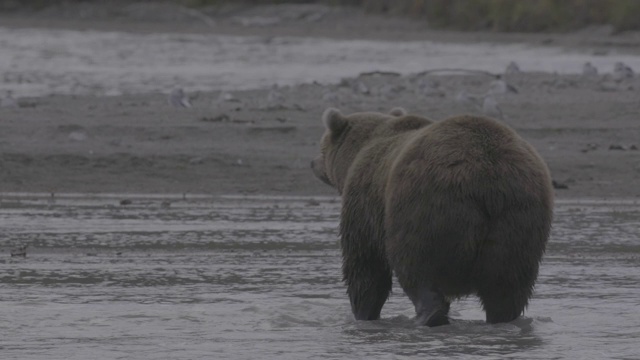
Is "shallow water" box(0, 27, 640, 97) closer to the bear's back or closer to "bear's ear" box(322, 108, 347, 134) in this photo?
"bear's ear" box(322, 108, 347, 134)

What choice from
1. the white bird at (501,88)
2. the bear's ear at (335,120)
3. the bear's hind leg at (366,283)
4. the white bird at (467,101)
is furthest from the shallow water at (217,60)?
the bear's hind leg at (366,283)

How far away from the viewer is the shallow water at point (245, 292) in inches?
266

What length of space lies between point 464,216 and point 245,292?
1.99m

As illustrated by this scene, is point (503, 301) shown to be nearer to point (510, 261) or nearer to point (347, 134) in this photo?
point (510, 261)

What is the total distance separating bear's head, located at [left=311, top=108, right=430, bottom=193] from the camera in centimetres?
775

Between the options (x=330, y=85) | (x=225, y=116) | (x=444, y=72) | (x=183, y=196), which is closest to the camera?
(x=183, y=196)

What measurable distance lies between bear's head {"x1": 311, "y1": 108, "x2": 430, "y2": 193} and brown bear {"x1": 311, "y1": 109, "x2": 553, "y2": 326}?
0.64m

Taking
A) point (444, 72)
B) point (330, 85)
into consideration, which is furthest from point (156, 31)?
point (330, 85)

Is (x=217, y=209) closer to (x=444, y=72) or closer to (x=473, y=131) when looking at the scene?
(x=473, y=131)

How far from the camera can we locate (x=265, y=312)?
7.54m

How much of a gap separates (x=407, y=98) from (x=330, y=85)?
2.61 meters

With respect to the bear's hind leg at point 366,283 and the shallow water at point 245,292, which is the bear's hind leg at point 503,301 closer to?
the shallow water at point 245,292

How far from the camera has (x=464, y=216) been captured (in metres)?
6.46

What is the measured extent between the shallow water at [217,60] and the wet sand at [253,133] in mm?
3027
